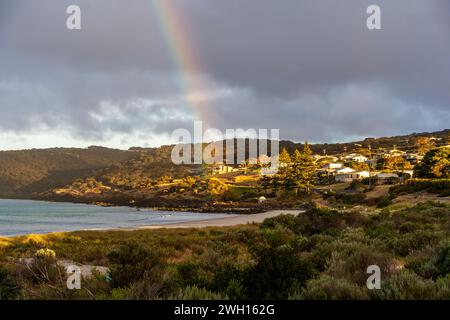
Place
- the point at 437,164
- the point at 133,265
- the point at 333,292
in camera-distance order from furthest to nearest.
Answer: the point at 437,164 → the point at 133,265 → the point at 333,292

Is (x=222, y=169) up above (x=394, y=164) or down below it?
below

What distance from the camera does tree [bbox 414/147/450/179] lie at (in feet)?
219

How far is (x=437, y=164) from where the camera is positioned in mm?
66875

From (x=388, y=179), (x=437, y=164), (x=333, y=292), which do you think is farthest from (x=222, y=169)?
(x=333, y=292)

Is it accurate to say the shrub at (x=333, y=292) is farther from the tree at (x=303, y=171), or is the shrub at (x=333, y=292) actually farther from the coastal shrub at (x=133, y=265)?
the tree at (x=303, y=171)

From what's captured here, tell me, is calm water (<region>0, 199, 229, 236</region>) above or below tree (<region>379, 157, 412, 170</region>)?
below

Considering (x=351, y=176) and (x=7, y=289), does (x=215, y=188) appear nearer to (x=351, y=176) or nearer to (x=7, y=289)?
(x=351, y=176)

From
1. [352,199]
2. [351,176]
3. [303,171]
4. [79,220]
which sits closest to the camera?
[352,199]

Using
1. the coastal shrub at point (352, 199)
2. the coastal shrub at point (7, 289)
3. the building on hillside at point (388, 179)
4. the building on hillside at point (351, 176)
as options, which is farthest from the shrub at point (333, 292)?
the building on hillside at point (351, 176)

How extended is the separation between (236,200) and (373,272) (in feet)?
319

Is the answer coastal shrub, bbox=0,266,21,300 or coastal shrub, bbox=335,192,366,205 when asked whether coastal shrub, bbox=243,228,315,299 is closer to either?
coastal shrub, bbox=0,266,21,300

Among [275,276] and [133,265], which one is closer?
[275,276]

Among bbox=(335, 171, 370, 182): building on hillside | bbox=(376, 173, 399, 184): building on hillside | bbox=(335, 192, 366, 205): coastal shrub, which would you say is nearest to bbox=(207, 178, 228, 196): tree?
bbox=(335, 171, 370, 182): building on hillside

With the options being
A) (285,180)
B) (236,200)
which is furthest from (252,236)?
(236,200)
